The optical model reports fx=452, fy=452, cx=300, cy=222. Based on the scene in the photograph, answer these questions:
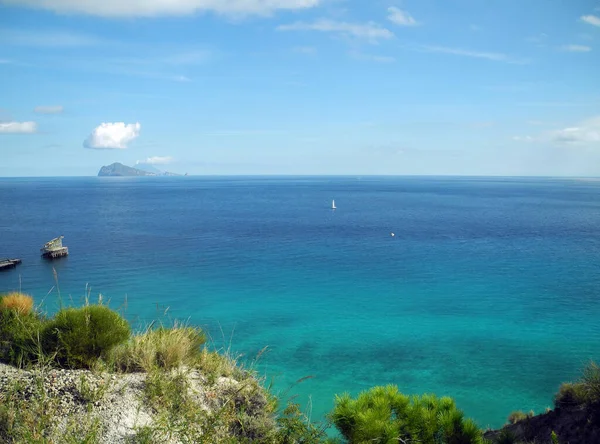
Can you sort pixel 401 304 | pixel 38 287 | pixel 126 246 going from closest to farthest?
pixel 401 304 → pixel 38 287 → pixel 126 246

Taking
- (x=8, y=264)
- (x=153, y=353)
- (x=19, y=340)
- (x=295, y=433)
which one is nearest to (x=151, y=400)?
(x=153, y=353)

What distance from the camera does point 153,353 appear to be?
27.9 ft

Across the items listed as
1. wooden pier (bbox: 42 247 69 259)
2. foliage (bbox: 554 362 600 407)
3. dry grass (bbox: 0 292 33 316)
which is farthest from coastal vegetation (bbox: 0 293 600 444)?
wooden pier (bbox: 42 247 69 259)

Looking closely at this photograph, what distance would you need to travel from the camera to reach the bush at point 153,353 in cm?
847

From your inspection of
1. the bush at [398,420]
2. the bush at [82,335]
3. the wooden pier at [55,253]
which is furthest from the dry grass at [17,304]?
the wooden pier at [55,253]

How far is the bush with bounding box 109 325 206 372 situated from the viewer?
8469mm

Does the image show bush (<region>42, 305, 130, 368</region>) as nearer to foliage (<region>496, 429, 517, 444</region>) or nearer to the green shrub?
the green shrub

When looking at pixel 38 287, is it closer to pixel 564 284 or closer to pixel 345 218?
pixel 564 284

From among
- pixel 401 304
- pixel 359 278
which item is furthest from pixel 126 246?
pixel 401 304

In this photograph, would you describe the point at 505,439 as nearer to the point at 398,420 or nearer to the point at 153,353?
the point at 398,420

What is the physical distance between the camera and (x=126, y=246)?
48.0m

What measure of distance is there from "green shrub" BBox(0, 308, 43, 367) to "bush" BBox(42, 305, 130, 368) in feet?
0.85

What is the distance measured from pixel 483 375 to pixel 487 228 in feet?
158

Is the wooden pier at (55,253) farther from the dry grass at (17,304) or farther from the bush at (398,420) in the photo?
the bush at (398,420)
